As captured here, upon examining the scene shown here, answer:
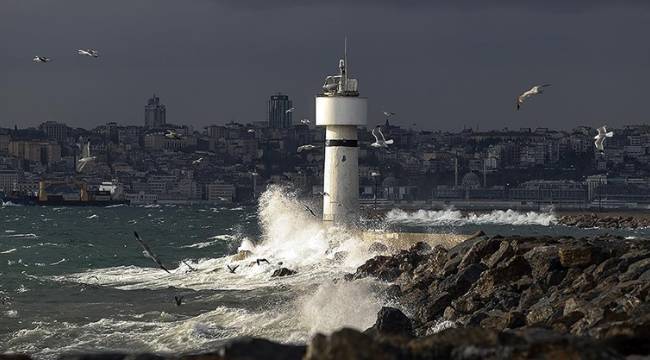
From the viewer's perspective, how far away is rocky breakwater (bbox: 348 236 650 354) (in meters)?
14.2

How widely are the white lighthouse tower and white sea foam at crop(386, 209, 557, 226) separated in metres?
46.9

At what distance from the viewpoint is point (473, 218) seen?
9331 centimetres

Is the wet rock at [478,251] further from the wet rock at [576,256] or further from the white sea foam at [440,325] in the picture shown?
the white sea foam at [440,325]

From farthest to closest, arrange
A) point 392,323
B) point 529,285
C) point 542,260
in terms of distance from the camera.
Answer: point 542,260 < point 529,285 < point 392,323

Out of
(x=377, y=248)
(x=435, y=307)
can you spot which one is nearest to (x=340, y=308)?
(x=435, y=307)

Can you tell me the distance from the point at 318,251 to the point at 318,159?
11200 centimetres

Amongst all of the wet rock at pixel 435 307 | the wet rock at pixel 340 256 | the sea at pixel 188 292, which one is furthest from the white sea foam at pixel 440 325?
the wet rock at pixel 340 256

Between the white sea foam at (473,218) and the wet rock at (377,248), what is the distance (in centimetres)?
4976

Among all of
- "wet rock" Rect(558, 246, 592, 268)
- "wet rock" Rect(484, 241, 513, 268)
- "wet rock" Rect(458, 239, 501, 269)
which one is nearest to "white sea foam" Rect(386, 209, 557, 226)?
"wet rock" Rect(458, 239, 501, 269)

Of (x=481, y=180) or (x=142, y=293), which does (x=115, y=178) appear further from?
(x=142, y=293)

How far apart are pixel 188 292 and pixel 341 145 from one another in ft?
24.0

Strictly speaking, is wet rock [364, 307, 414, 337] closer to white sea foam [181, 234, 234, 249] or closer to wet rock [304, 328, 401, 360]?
wet rock [304, 328, 401, 360]

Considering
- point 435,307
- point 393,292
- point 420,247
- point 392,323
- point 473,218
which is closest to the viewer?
point 392,323

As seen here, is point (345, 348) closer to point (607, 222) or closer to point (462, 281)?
point (462, 281)
